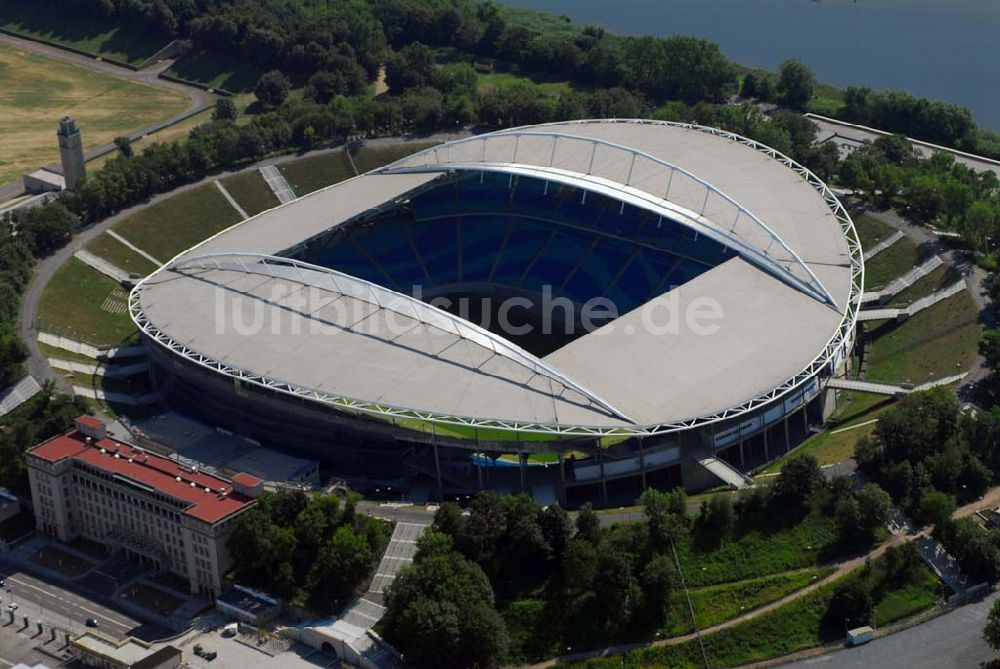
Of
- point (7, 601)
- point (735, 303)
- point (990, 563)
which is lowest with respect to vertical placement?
point (7, 601)

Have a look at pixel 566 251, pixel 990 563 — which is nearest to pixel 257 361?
pixel 566 251

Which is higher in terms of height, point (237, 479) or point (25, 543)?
point (237, 479)

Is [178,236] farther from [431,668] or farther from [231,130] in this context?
[431,668]

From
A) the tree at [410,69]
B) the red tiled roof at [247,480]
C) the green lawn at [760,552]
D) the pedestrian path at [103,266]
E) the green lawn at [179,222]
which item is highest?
the tree at [410,69]

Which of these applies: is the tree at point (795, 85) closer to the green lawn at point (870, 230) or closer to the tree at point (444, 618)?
the green lawn at point (870, 230)

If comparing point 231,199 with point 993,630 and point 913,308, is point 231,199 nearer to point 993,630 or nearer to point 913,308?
point 913,308

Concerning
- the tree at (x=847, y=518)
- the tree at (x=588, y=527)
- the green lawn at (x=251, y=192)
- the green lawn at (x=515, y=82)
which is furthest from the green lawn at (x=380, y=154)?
the tree at (x=847, y=518)

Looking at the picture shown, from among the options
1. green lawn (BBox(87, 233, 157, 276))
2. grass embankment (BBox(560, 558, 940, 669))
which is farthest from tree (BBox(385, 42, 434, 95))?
grass embankment (BBox(560, 558, 940, 669))
